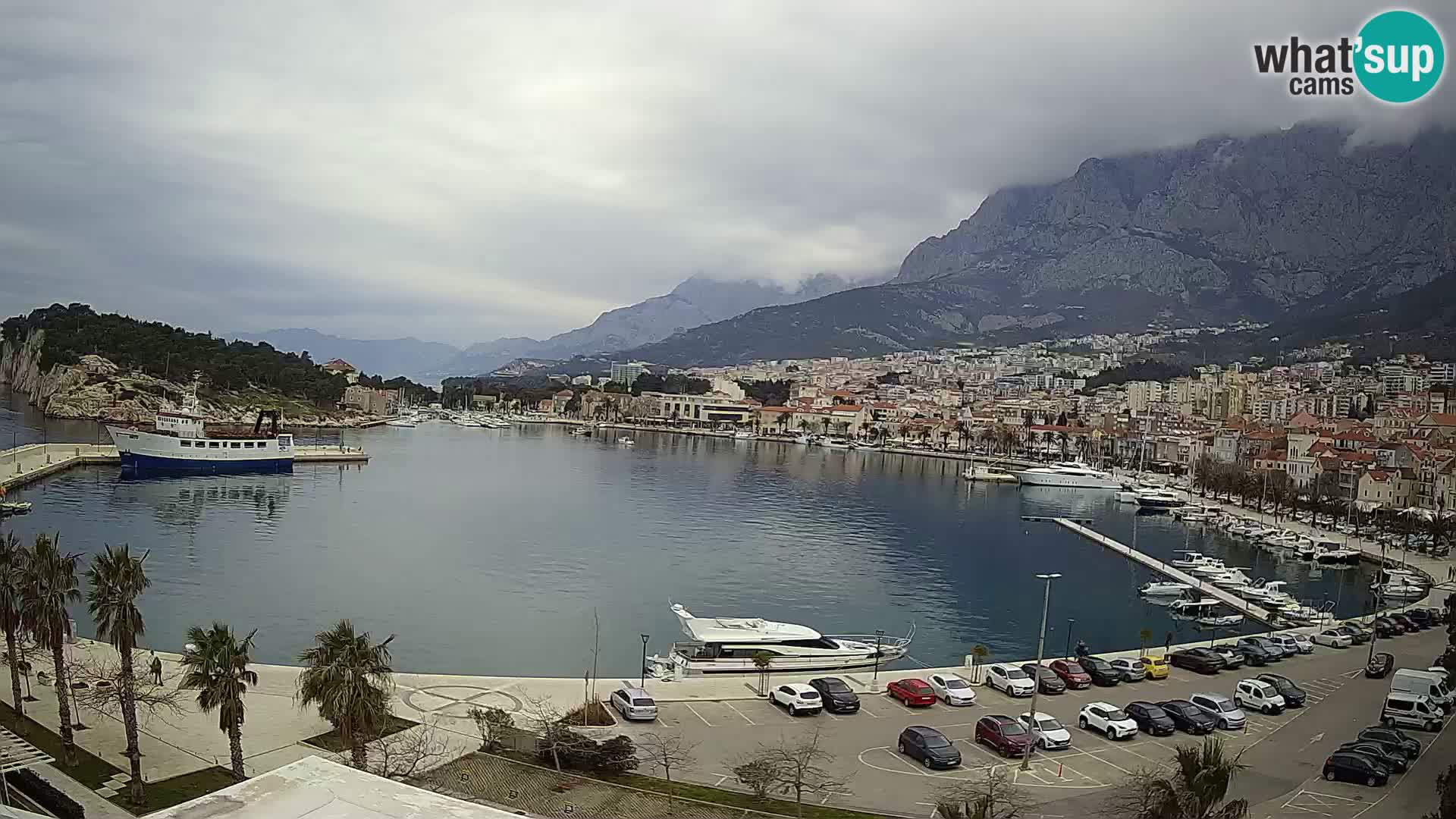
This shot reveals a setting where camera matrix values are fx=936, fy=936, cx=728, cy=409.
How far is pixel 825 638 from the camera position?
22.1 metres

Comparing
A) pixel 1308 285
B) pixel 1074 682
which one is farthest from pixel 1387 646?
pixel 1308 285

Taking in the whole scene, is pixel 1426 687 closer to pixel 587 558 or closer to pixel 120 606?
pixel 120 606

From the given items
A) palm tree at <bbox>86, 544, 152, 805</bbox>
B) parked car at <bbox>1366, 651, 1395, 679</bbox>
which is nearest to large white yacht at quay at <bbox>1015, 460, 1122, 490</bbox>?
parked car at <bbox>1366, 651, 1395, 679</bbox>

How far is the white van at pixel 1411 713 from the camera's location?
1538 centimetres

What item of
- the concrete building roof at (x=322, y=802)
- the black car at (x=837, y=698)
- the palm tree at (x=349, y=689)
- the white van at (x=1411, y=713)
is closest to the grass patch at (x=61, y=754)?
the palm tree at (x=349, y=689)

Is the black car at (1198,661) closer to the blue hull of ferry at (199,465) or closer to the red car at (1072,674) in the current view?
the red car at (1072,674)

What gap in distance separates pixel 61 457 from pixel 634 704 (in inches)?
1882

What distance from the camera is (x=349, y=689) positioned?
409 inches

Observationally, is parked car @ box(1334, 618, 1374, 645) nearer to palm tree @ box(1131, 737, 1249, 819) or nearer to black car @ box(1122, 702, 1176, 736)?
black car @ box(1122, 702, 1176, 736)

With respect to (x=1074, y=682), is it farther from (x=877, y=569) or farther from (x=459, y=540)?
(x=459, y=540)

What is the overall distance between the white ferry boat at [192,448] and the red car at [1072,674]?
47742 millimetres

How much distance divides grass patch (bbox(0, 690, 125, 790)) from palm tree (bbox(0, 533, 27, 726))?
0.07m

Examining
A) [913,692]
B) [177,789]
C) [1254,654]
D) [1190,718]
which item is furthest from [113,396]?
[1190,718]

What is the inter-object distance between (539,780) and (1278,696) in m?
13.0
